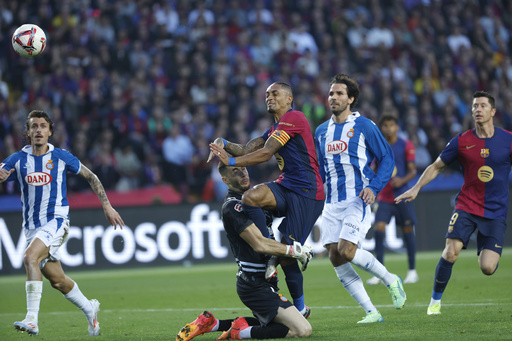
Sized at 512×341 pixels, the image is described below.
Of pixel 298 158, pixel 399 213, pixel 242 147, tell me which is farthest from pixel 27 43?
pixel 399 213

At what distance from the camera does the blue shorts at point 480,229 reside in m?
7.55

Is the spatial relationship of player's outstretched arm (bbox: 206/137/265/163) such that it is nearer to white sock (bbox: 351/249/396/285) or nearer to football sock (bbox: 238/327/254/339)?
white sock (bbox: 351/249/396/285)

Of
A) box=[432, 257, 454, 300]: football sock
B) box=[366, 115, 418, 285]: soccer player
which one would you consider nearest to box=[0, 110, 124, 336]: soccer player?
box=[432, 257, 454, 300]: football sock

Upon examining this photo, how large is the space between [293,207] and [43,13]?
1479cm

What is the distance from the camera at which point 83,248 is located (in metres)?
14.8

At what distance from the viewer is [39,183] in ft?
24.8

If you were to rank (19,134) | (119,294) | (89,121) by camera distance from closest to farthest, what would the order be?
(119,294), (19,134), (89,121)

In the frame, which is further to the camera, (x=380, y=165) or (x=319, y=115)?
(x=319, y=115)

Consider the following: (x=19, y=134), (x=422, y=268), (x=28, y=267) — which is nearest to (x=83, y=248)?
(x=19, y=134)

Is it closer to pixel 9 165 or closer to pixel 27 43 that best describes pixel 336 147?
pixel 9 165

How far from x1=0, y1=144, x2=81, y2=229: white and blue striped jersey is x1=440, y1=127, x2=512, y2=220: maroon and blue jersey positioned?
432 centimetres

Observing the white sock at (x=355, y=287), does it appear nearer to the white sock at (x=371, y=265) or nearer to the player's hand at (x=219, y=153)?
the white sock at (x=371, y=265)

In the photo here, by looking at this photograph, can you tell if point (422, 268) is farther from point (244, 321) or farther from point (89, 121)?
point (89, 121)

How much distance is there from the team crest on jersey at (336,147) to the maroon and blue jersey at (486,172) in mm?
1237
